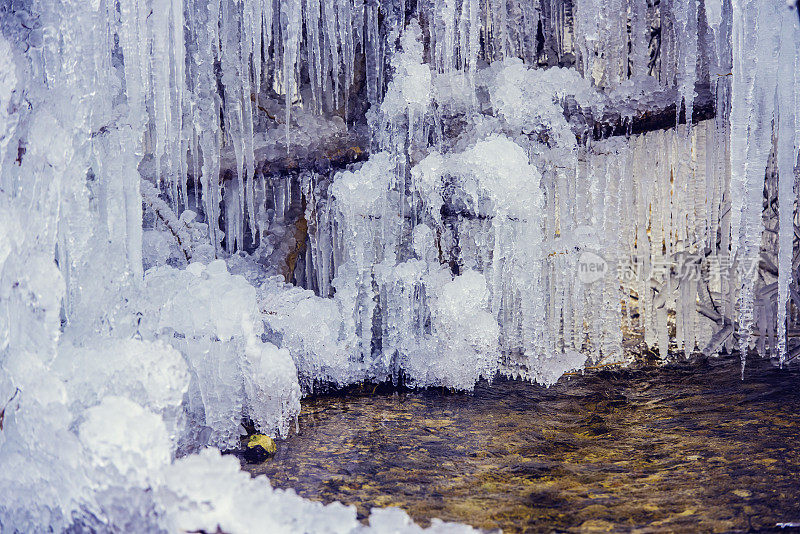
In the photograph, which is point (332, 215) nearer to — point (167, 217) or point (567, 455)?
point (167, 217)

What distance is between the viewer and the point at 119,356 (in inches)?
104

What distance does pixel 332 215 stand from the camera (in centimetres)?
471

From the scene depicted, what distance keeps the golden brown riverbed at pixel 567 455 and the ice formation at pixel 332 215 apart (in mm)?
338

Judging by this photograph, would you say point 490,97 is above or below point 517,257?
above

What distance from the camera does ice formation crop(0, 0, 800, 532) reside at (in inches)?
97.8

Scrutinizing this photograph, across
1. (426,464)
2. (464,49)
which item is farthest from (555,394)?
(464,49)

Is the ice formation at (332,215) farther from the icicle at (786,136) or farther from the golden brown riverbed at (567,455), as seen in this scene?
the golden brown riverbed at (567,455)

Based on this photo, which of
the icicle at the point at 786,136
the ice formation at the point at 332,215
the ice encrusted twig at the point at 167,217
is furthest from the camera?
the ice encrusted twig at the point at 167,217

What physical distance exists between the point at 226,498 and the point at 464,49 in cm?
295

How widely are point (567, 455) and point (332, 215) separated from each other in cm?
233

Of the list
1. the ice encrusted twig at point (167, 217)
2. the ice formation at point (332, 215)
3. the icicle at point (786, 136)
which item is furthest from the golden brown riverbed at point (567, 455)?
the ice encrusted twig at point (167, 217)

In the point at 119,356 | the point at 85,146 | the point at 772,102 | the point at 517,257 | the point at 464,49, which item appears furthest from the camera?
the point at 517,257

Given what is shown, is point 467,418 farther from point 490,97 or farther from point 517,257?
point 490,97

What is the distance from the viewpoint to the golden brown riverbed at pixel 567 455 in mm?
2518
